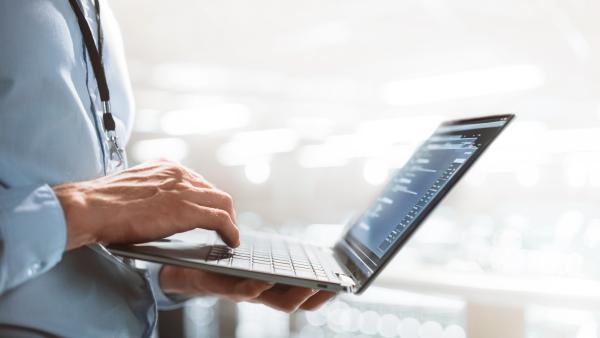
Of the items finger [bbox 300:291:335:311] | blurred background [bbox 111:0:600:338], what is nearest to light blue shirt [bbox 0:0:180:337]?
finger [bbox 300:291:335:311]

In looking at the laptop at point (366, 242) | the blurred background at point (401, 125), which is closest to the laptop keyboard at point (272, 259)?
the laptop at point (366, 242)

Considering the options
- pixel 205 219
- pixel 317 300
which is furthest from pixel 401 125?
pixel 205 219

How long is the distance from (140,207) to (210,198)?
9 centimetres

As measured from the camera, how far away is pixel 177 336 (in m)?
2.68

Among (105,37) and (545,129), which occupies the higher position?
(105,37)

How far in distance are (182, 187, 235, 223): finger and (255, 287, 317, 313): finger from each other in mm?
209

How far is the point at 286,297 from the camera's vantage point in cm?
81

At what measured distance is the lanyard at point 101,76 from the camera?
27.6 inches

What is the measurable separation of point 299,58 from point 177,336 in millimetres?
2917

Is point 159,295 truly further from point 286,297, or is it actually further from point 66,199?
point 66,199

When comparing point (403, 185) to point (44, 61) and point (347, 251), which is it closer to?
point (347, 251)

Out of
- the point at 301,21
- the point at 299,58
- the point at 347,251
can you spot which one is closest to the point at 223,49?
the point at 299,58

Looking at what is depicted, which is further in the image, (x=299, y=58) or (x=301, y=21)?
(x=299, y=58)

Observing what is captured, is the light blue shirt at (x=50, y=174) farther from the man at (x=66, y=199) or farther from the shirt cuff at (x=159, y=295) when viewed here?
the shirt cuff at (x=159, y=295)
